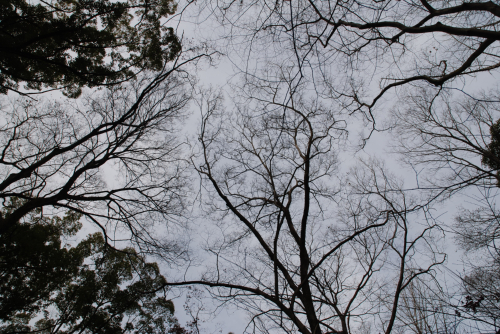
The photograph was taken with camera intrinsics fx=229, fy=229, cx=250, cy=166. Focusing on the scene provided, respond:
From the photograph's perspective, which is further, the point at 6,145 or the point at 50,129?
the point at 50,129

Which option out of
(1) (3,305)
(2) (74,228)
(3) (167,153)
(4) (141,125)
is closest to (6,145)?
(4) (141,125)

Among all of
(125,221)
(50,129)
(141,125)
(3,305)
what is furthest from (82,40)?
(3,305)

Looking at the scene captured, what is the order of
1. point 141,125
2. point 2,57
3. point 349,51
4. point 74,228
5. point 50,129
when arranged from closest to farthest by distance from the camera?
point 349,51 → point 2,57 → point 141,125 → point 50,129 → point 74,228

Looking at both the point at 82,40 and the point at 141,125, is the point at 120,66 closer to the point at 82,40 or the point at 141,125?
the point at 82,40

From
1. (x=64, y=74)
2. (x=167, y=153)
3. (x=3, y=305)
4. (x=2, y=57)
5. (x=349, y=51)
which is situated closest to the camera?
(x=349, y=51)

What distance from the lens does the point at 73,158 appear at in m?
7.01

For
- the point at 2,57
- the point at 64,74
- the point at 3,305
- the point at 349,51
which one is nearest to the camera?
the point at 349,51

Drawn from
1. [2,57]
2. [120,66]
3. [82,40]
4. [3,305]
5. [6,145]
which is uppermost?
[120,66]

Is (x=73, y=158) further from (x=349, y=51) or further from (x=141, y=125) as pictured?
(x=349, y=51)

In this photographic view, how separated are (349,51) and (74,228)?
1229cm

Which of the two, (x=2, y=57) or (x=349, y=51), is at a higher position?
(x=2, y=57)

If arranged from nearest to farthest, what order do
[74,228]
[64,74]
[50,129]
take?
[64,74], [50,129], [74,228]

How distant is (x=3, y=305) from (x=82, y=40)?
37.7 ft

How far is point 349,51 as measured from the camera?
3.52 m
